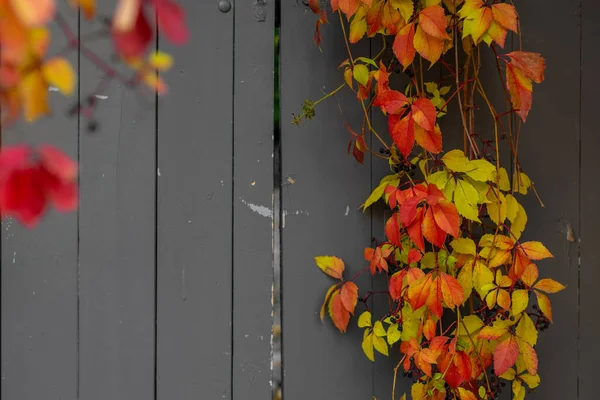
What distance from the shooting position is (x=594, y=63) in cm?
134

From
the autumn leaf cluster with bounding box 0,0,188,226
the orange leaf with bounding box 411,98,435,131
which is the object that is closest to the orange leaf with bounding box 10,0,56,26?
the autumn leaf cluster with bounding box 0,0,188,226

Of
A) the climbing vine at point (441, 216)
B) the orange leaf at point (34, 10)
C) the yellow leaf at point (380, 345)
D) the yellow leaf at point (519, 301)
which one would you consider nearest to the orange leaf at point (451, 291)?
the climbing vine at point (441, 216)

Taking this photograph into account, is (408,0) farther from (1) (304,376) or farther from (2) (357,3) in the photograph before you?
(1) (304,376)

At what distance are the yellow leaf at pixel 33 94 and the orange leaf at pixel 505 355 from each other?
928 millimetres

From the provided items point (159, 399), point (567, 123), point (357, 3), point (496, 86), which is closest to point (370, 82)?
point (357, 3)

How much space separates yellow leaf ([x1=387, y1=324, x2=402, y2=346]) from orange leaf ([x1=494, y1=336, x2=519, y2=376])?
0.21 metres

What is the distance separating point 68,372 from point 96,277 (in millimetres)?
231

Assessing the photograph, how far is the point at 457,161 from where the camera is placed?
3.56 ft

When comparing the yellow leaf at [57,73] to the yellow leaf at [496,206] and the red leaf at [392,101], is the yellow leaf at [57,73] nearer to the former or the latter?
the red leaf at [392,101]

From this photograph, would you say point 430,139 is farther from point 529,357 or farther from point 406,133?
point 529,357

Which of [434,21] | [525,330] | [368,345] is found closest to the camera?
[434,21]

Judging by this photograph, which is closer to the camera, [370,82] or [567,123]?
[370,82]

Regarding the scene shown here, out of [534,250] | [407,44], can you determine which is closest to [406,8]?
[407,44]

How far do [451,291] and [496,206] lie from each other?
22cm
